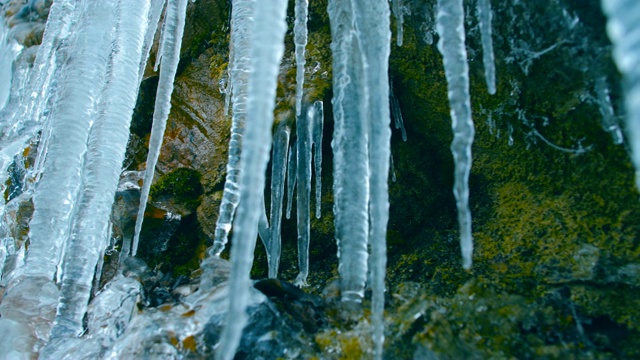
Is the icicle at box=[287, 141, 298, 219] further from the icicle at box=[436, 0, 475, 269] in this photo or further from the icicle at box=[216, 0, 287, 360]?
the icicle at box=[216, 0, 287, 360]

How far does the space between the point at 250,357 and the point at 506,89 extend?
6.13 ft

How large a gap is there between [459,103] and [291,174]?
1.63 m

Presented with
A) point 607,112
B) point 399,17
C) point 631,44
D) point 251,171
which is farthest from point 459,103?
point 399,17

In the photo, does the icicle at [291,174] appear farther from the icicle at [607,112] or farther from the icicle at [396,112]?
the icicle at [607,112]

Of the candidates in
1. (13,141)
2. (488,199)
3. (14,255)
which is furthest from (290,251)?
(13,141)

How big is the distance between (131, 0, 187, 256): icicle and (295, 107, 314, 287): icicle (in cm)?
83

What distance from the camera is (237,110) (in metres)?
2.43

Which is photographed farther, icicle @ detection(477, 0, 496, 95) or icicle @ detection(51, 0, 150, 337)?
icicle @ detection(51, 0, 150, 337)

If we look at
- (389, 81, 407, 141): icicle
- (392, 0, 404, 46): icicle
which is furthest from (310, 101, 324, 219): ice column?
(392, 0, 404, 46): icicle

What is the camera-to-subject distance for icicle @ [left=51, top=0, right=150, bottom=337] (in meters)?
2.35

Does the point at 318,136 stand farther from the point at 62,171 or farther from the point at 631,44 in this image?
the point at 631,44

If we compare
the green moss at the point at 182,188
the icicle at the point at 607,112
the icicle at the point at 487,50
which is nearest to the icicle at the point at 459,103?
the icicle at the point at 487,50

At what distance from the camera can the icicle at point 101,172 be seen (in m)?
2.35

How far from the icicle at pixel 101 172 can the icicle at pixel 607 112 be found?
2.39m
